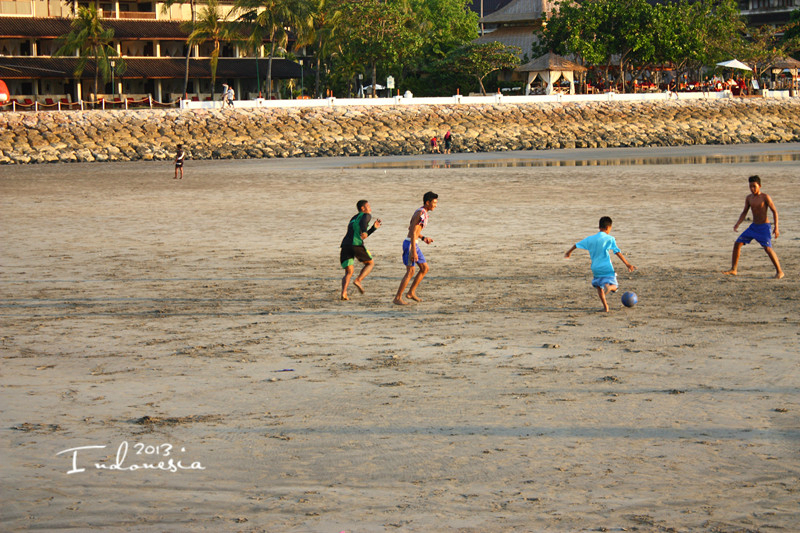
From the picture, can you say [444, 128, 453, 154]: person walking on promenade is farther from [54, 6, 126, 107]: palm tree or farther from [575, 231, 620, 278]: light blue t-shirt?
[575, 231, 620, 278]: light blue t-shirt

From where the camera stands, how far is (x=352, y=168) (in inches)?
1500

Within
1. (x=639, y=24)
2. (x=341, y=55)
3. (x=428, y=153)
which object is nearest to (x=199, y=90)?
(x=341, y=55)

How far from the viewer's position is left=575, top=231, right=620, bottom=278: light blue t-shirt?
1066 cm

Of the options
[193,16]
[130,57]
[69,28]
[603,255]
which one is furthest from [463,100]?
[603,255]

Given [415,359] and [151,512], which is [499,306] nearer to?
[415,359]

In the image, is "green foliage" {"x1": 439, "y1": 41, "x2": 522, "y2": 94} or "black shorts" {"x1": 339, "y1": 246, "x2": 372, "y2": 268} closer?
"black shorts" {"x1": 339, "y1": 246, "x2": 372, "y2": 268}

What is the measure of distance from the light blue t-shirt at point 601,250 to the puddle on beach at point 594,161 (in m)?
26.6

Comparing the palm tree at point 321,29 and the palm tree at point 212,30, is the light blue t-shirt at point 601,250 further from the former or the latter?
the palm tree at point 321,29

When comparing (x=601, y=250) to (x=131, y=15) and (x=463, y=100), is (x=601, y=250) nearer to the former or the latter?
(x=463, y=100)

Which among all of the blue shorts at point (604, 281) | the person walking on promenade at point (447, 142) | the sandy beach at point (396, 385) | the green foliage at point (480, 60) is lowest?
the sandy beach at point (396, 385)

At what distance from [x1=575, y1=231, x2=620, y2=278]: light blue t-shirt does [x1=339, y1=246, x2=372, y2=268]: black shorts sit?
8.78 ft

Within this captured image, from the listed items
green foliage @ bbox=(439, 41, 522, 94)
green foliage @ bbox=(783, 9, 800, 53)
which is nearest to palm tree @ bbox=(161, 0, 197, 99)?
green foliage @ bbox=(439, 41, 522, 94)

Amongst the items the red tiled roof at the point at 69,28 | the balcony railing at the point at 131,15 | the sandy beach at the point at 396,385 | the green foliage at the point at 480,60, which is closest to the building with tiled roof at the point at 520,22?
the green foliage at the point at 480,60

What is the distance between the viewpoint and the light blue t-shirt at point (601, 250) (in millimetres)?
10664
